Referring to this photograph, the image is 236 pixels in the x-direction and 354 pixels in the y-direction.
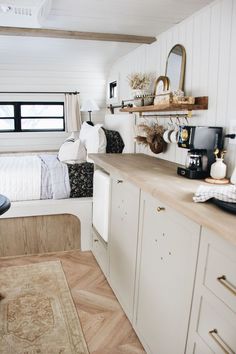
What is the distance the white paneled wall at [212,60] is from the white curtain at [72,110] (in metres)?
2.44

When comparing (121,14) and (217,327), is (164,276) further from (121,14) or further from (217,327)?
(121,14)

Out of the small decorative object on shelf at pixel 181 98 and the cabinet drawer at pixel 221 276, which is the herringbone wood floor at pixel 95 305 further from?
the small decorative object on shelf at pixel 181 98

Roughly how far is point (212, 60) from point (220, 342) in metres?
1.56

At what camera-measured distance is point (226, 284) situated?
1008 mm

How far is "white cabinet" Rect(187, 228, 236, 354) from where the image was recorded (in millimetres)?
991

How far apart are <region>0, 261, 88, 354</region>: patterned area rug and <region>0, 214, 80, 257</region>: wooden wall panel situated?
267 mm

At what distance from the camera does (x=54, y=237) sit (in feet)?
9.77

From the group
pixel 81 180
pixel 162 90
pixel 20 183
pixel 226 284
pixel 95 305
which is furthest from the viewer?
pixel 81 180

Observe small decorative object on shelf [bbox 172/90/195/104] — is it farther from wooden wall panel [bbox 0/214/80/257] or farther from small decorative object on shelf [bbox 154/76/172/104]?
wooden wall panel [bbox 0/214/80/257]

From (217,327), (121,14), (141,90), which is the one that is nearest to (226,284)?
(217,327)

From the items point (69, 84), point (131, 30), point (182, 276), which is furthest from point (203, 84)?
point (69, 84)

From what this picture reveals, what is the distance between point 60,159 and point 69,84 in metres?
1.87

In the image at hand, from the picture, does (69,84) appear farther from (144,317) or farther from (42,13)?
(144,317)

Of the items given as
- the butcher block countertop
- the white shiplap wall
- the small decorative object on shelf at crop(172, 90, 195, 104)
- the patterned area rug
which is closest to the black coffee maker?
the butcher block countertop
